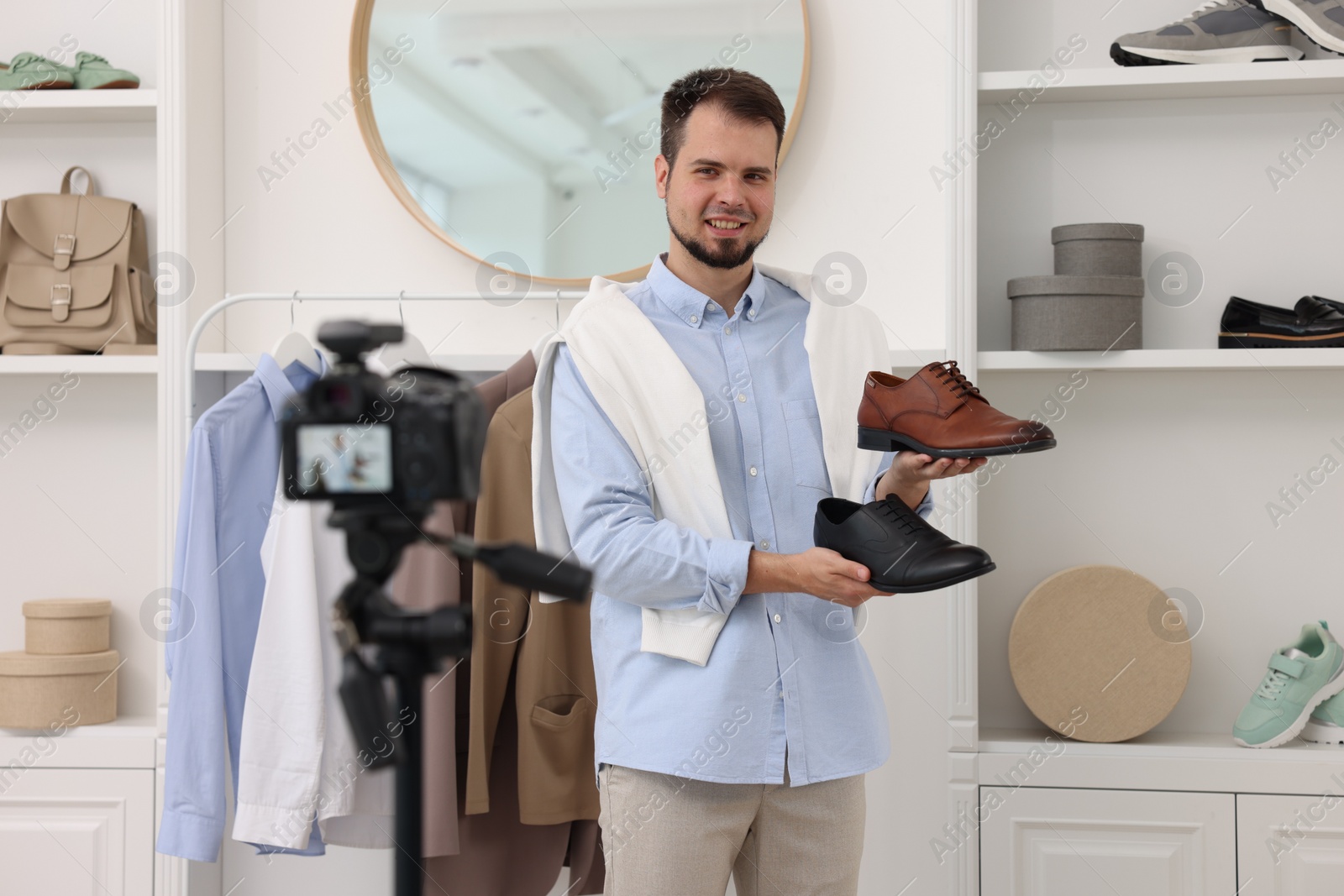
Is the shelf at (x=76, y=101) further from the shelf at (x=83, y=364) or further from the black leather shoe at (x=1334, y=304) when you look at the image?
the black leather shoe at (x=1334, y=304)

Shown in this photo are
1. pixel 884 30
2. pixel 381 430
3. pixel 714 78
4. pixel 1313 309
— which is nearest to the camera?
pixel 381 430

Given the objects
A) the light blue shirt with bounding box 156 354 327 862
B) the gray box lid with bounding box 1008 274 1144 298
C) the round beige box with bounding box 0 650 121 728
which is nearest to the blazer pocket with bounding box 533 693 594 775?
the light blue shirt with bounding box 156 354 327 862

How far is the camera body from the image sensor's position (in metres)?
0.55

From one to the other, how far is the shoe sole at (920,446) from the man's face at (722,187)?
0.30 m

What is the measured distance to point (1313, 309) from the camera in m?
1.93

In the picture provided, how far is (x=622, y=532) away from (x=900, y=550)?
1.10 feet

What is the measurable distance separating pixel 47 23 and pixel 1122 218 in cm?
225

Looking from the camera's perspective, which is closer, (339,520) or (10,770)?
(339,520)

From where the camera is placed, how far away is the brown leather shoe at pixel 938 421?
4.13 feet

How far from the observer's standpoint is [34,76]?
2105 millimetres

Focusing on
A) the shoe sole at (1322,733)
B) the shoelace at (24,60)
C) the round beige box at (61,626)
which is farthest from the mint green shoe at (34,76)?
the shoe sole at (1322,733)

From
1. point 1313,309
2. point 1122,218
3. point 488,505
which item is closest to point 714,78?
point 488,505

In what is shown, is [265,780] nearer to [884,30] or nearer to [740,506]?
[740,506]

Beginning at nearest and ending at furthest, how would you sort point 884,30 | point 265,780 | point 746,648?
point 746,648 → point 265,780 → point 884,30
